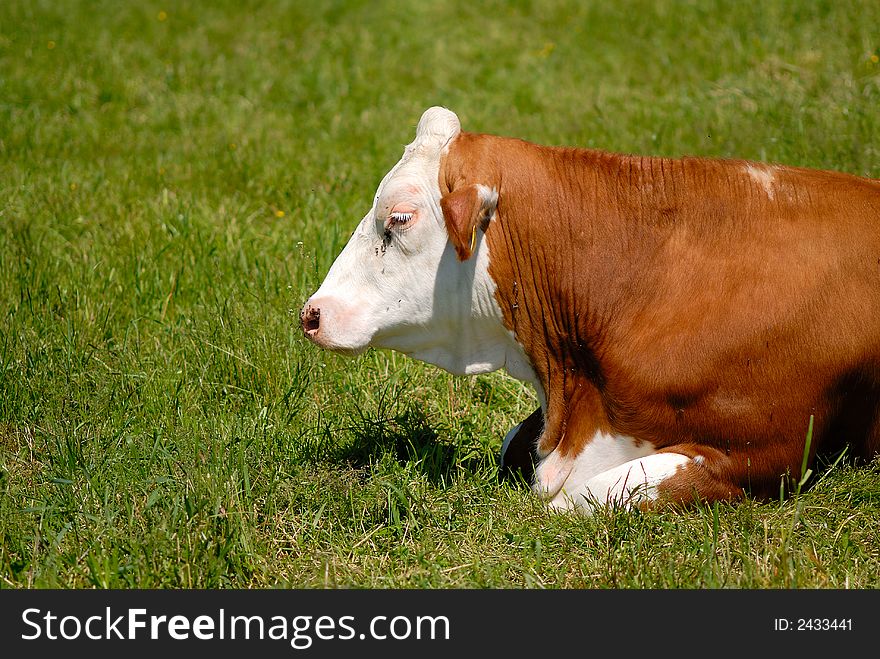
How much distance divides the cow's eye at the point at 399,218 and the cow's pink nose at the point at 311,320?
1.51 ft

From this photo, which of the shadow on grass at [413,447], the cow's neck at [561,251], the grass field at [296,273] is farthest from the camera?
the shadow on grass at [413,447]

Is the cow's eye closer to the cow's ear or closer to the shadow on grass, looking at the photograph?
the cow's ear

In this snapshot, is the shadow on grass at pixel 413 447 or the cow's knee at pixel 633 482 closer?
the cow's knee at pixel 633 482

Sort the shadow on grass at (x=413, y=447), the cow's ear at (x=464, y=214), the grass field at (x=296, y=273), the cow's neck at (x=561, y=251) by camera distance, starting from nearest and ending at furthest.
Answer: the cow's ear at (x=464, y=214) < the grass field at (x=296, y=273) < the cow's neck at (x=561, y=251) < the shadow on grass at (x=413, y=447)

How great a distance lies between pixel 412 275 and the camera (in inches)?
164

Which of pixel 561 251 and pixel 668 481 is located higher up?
pixel 561 251

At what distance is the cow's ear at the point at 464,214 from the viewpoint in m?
3.92

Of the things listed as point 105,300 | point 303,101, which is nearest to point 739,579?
point 105,300

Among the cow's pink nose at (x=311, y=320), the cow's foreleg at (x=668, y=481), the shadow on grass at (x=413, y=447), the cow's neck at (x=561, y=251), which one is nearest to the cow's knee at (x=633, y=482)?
the cow's foreleg at (x=668, y=481)

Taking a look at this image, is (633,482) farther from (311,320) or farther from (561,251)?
(311,320)

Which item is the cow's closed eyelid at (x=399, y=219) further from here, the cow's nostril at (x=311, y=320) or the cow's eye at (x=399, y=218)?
the cow's nostril at (x=311, y=320)

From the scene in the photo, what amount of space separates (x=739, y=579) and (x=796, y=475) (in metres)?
0.58

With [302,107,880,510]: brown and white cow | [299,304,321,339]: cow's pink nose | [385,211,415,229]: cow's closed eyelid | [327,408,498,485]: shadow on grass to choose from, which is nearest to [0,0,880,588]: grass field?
[327,408,498,485]: shadow on grass

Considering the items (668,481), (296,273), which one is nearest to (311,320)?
(668,481)
